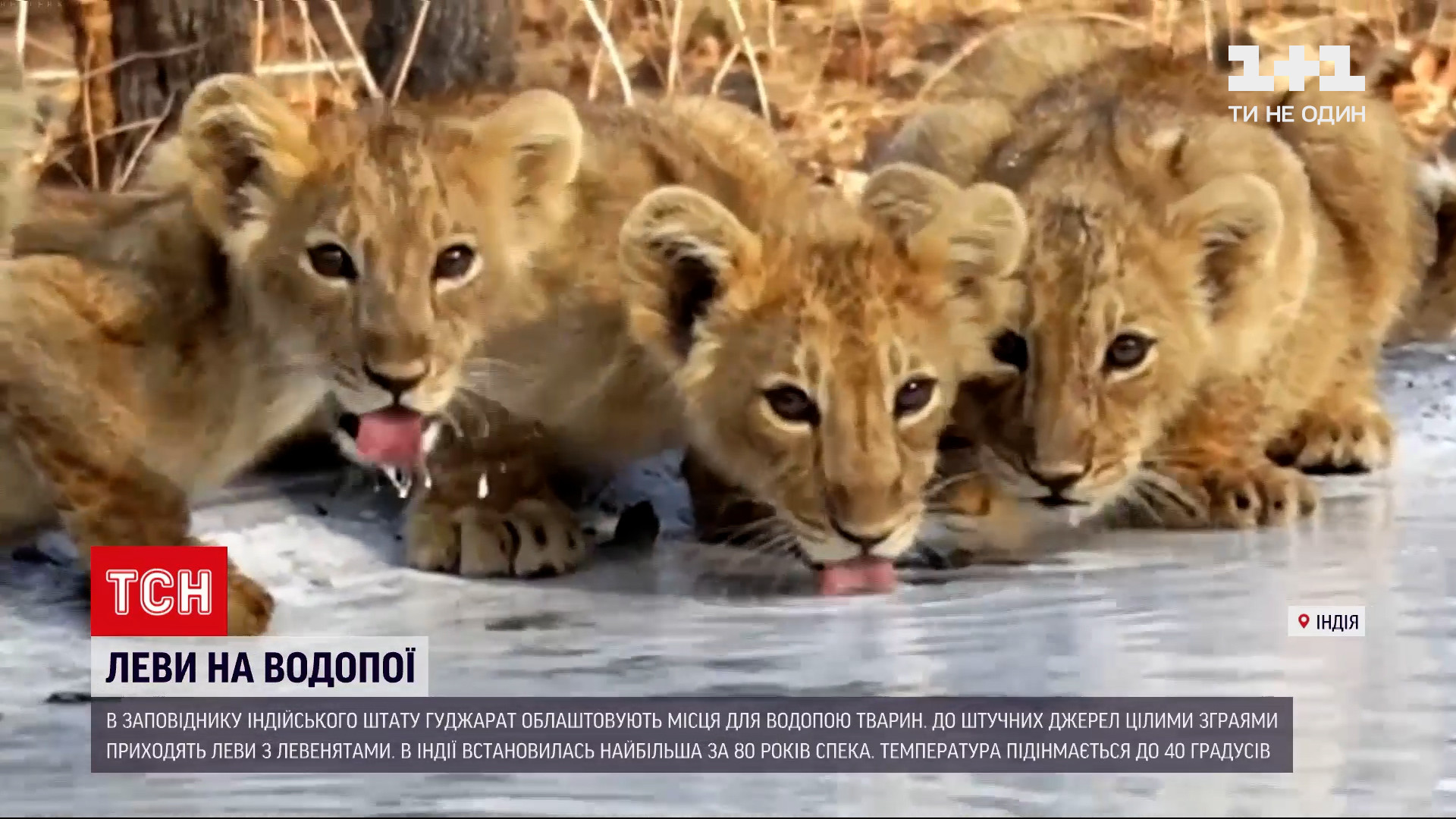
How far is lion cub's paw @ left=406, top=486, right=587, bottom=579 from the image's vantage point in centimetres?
134

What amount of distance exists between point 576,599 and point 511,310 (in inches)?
8.8

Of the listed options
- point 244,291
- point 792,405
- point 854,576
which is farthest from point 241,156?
point 854,576

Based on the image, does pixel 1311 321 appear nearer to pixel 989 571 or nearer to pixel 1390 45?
pixel 1390 45

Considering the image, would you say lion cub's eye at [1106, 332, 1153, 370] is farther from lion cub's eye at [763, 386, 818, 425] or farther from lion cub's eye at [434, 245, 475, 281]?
lion cub's eye at [434, 245, 475, 281]

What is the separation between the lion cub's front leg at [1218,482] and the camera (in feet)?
4.58

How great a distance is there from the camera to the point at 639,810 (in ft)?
3.74

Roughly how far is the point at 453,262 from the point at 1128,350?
0.52 m

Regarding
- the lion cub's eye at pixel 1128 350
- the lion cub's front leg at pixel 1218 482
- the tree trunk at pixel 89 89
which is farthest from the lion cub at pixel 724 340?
the tree trunk at pixel 89 89

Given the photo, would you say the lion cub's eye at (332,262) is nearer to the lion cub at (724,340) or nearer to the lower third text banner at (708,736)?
the lion cub at (724,340)

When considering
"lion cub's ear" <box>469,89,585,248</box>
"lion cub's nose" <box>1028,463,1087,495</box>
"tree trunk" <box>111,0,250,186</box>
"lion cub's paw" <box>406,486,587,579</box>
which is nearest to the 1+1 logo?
"lion cub's nose" <box>1028,463,1087,495</box>

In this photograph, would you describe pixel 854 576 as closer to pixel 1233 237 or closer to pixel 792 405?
pixel 792 405

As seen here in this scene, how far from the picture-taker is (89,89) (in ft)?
4.42

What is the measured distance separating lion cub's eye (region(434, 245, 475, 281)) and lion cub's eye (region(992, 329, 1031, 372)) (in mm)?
399

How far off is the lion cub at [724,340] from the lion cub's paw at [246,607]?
0.12m
